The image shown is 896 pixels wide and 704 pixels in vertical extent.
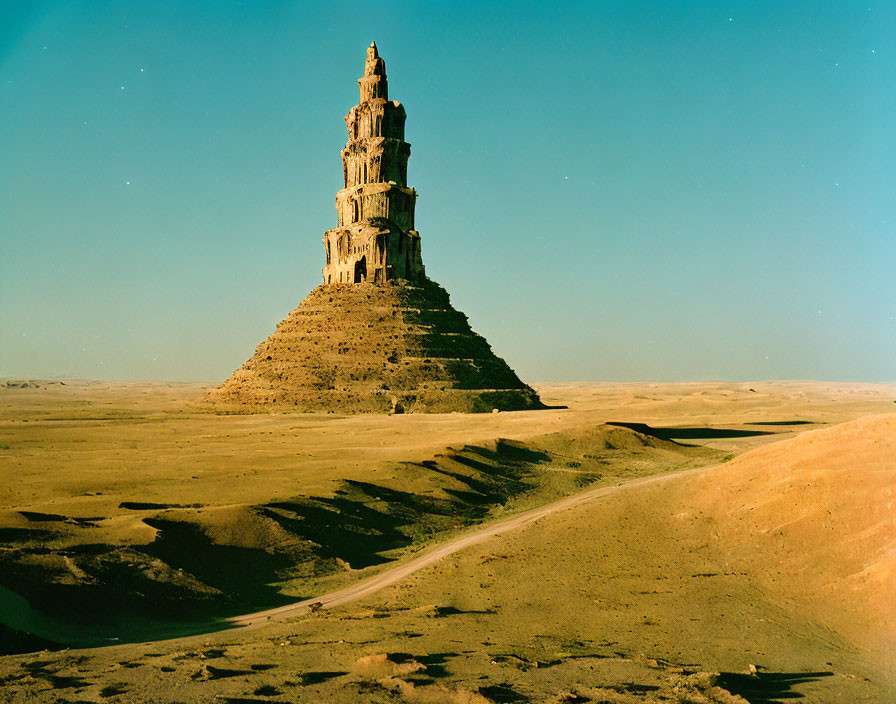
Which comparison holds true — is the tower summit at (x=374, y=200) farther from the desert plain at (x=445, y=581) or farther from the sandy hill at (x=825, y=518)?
the sandy hill at (x=825, y=518)

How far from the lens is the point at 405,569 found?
23.3 m

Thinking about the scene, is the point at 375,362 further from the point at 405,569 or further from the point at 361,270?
the point at 405,569

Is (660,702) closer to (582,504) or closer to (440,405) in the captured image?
(582,504)

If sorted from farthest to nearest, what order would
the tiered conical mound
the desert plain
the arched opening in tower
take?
1. the arched opening in tower
2. the tiered conical mound
3. the desert plain

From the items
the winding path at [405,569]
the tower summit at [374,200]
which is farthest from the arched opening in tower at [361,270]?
the winding path at [405,569]

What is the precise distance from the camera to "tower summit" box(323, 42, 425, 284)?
9181cm

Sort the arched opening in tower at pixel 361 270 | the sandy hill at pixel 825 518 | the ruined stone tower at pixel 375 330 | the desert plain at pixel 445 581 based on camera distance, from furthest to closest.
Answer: the arched opening in tower at pixel 361 270, the ruined stone tower at pixel 375 330, the sandy hill at pixel 825 518, the desert plain at pixel 445 581

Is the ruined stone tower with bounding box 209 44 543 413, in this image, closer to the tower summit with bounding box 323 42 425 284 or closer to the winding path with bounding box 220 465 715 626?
the tower summit with bounding box 323 42 425 284

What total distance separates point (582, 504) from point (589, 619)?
12.6 metres

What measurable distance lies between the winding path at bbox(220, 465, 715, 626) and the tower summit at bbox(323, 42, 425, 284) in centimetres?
6254

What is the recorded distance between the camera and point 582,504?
97.9 ft

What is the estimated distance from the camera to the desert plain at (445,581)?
13258 mm

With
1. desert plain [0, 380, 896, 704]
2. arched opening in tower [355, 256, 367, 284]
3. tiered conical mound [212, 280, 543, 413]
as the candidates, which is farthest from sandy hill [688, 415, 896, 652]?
arched opening in tower [355, 256, 367, 284]

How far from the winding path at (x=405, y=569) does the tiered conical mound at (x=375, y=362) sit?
130 feet
